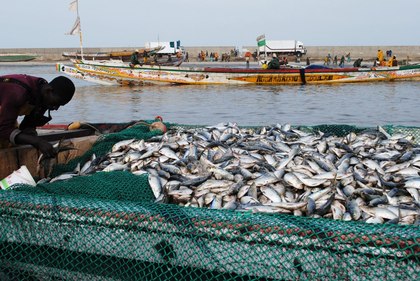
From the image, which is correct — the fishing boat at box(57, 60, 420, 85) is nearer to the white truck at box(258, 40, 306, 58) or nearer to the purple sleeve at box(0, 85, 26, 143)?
the purple sleeve at box(0, 85, 26, 143)

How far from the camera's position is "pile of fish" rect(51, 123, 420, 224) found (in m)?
4.14

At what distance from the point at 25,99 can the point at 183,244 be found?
285 cm

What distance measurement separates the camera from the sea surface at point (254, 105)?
17688 millimetres

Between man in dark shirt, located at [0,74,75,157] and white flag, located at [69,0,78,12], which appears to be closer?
man in dark shirt, located at [0,74,75,157]

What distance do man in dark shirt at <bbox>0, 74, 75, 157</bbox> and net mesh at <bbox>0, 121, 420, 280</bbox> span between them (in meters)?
1.52

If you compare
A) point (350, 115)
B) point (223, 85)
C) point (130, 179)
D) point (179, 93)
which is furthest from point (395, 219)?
point (223, 85)

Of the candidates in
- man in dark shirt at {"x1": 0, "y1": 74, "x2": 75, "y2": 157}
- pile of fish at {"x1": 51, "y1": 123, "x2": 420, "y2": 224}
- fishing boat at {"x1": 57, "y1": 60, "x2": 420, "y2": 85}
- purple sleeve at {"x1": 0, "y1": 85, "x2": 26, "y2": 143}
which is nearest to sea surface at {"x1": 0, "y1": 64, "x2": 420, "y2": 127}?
fishing boat at {"x1": 57, "y1": 60, "x2": 420, "y2": 85}

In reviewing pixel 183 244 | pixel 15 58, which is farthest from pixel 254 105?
pixel 15 58

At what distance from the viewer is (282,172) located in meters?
4.81

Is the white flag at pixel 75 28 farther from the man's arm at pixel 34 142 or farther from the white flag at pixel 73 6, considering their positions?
the man's arm at pixel 34 142

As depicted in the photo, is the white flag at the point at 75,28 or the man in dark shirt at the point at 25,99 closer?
the man in dark shirt at the point at 25,99

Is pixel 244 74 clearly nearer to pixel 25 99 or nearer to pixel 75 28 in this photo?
pixel 75 28

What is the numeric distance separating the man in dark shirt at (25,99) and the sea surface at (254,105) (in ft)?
38.0

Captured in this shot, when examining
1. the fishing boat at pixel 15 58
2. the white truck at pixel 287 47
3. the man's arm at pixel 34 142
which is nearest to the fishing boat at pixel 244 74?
the man's arm at pixel 34 142
